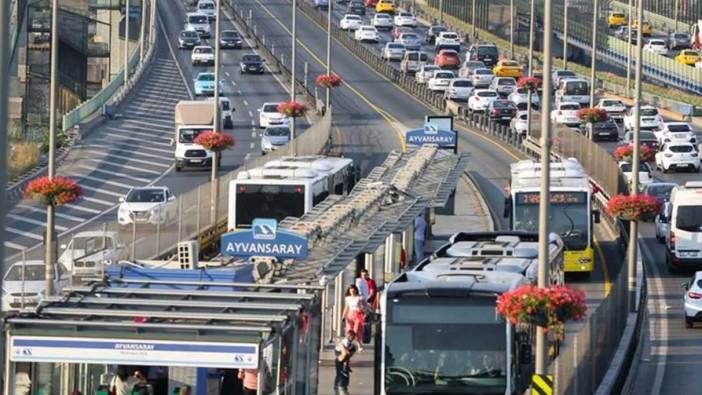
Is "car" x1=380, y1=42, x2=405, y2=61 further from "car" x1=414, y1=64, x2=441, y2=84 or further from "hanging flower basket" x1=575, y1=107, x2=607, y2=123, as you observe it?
"hanging flower basket" x1=575, y1=107, x2=607, y2=123

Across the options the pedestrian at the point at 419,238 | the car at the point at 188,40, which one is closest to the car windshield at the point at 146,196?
the pedestrian at the point at 419,238

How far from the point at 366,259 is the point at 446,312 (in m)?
13.4

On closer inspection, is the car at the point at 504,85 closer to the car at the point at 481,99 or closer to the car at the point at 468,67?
the car at the point at 481,99

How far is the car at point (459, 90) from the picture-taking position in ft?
340

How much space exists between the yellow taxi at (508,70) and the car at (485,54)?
730 centimetres

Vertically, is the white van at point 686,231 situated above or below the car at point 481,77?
below

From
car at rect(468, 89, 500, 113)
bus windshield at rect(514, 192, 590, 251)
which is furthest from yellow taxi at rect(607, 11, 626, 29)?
bus windshield at rect(514, 192, 590, 251)

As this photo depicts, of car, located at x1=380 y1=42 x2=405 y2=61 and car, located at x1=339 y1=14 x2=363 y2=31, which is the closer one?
car, located at x1=380 y1=42 x2=405 y2=61

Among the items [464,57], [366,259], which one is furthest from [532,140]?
[464,57]

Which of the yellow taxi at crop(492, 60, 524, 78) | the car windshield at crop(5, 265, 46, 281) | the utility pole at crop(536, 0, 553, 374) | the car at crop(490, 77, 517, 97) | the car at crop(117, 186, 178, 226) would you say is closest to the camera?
the utility pole at crop(536, 0, 553, 374)

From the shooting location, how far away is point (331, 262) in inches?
1245

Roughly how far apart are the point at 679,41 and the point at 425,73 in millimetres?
41982

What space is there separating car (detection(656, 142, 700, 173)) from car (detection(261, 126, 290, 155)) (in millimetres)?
14902

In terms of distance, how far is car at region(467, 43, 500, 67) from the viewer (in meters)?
124
